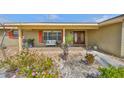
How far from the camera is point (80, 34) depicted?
69.2 feet

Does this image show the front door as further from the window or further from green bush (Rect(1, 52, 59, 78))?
green bush (Rect(1, 52, 59, 78))

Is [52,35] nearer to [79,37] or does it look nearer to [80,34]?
[79,37]

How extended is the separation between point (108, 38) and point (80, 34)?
6805 millimetres

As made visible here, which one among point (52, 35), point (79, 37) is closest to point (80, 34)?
point (79, 37)

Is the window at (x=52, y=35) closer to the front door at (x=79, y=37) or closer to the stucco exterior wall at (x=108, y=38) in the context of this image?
the front door at (x=79, y=37)

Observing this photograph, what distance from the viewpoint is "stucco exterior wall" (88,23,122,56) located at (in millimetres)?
12370

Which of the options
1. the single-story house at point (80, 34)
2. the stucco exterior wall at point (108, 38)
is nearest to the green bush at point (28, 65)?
the single-story house at point (80, 34)

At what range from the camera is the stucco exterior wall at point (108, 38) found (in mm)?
12370
